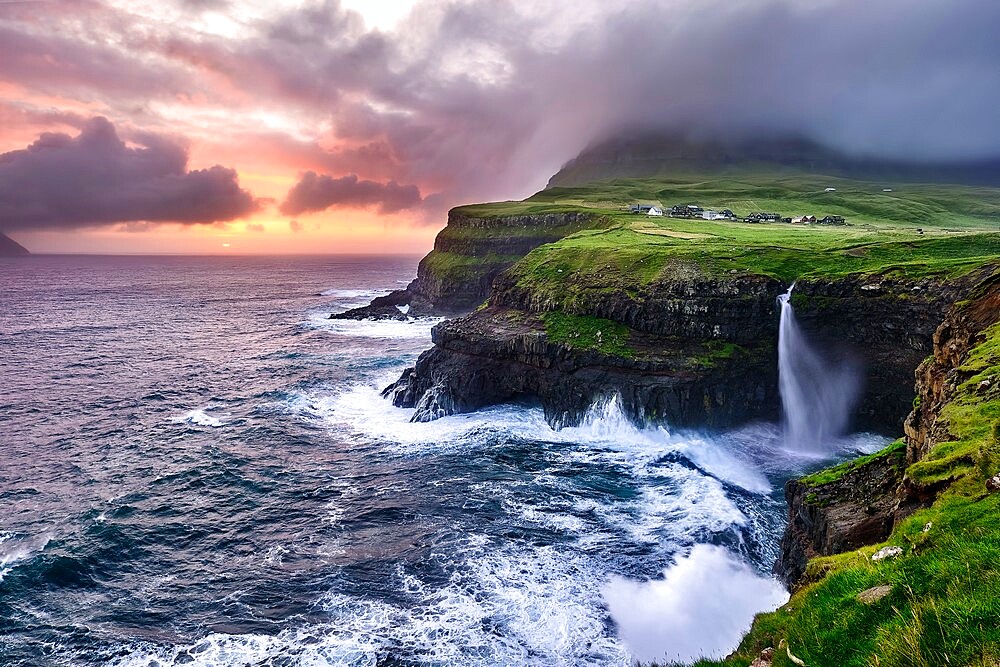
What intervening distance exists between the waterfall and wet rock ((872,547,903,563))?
36.9m

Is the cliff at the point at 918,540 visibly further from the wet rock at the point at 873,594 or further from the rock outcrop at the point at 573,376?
the rock outcrop at the point at 573,376

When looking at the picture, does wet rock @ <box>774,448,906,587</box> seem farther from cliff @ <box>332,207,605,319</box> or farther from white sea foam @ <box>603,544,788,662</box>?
cliff @ <box>332,207,605,319</box>

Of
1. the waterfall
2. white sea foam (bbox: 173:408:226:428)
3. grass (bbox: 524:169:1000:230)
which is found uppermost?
grass (bbox: 524:169:1000:230)

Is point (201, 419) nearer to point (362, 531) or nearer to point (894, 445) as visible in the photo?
point (362, 531)

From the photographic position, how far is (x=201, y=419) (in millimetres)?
51344

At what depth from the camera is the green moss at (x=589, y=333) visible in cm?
4969

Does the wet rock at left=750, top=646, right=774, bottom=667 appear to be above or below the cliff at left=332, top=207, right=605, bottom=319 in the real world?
below

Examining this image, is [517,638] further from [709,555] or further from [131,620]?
[131,620]

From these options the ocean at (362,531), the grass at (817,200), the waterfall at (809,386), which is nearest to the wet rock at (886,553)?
the ocean at (362,531)

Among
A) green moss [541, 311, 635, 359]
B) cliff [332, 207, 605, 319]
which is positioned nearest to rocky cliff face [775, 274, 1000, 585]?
green moss [541, 311, 635, 359]

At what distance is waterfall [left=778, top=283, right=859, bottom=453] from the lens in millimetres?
45094

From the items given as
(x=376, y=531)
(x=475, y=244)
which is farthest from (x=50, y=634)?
(x=475, y=244)

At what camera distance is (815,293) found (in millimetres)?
45969

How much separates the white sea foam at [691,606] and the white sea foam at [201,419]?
1660 inches
